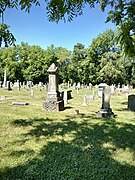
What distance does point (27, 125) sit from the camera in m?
7.68

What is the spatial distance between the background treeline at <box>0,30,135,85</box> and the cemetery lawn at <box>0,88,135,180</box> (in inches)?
1505

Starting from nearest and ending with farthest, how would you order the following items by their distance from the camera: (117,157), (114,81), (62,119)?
(117,157)
(62,119)
(114,81)

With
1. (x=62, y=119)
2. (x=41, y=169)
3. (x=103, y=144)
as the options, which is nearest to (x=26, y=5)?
(x=41, y=169)

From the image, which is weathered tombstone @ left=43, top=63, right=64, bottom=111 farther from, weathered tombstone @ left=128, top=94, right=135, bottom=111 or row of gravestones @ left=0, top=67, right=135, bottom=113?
weathered tombstone @ left=128, top=94, right=135, bottom=111

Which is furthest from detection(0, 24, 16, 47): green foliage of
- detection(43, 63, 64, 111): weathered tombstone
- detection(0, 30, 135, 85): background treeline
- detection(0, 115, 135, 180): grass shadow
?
detection(0, 30, 135, 85): background treeline

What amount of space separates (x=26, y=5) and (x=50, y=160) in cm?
354

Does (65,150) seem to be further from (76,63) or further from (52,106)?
(76,63)

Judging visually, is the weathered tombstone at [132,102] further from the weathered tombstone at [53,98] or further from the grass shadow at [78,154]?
the grass shadow at [78,154]

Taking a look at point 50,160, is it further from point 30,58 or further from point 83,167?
point 30,58

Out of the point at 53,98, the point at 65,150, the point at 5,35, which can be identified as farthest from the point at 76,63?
the point at 5,35

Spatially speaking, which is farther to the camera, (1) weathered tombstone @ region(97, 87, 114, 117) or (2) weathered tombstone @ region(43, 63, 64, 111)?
(2) weathered tombstone @ region(43, 63, 64, 111)

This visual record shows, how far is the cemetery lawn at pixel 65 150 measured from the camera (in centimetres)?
415

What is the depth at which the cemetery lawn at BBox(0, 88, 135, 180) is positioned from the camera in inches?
163

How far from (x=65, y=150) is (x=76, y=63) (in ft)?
171
